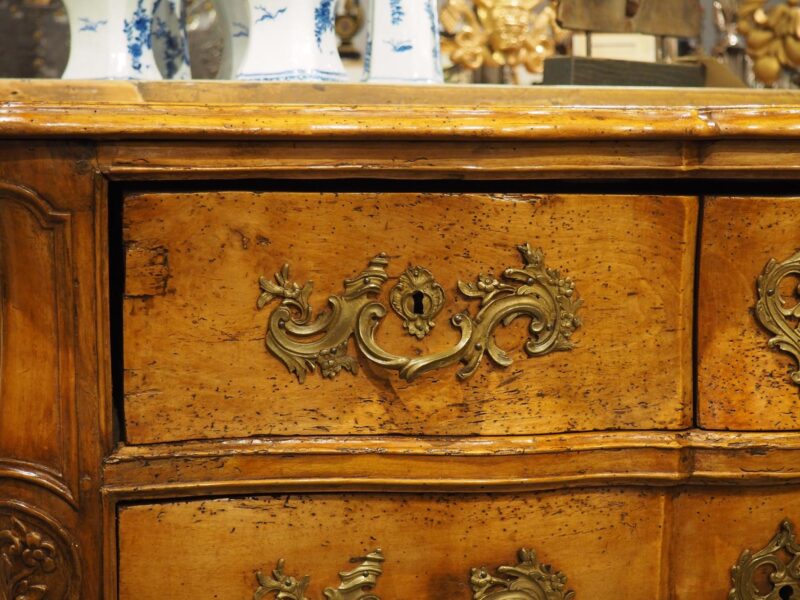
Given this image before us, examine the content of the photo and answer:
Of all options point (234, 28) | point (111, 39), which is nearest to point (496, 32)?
point (234, 28)

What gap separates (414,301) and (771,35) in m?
0.71

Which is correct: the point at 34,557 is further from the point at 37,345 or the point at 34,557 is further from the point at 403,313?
the point at 403,313

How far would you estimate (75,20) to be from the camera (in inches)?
32.7

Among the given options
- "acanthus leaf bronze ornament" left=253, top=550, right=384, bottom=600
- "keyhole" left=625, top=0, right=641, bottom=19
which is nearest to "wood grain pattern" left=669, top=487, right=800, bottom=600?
"acanthus leaf bronze ornament" left=253, top=550, right=384, bottom=600

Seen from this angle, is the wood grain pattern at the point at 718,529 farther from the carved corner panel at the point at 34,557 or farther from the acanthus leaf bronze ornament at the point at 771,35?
the acanthus leaf bronze ornament at the point at 771,35

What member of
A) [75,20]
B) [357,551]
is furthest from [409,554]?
[75,20]

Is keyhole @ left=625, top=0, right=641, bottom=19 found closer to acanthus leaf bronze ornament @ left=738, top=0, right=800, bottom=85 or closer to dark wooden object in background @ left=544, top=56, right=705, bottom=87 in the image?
dark wooden object in background @ left=544, top=56, right=705, bottom=87

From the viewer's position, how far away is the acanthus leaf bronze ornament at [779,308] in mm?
→ 674

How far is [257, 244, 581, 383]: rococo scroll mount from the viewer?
652 millimetres

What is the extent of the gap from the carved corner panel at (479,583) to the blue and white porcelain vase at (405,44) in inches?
17.9

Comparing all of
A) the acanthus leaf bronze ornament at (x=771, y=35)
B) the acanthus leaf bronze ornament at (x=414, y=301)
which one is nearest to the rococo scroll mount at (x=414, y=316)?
the acanthus leaf bronze ornament at (x=414, y=301)

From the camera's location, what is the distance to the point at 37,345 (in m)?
0.64

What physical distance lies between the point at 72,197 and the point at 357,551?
330 millimetres

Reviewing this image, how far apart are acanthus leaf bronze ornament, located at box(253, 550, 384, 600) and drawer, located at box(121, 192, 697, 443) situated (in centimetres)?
10
